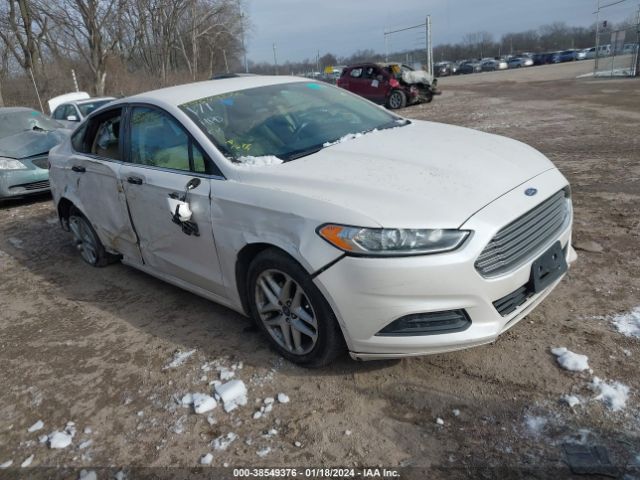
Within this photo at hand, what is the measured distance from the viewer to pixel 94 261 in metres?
5.06

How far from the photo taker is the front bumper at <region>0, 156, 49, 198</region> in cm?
782

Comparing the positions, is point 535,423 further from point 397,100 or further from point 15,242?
point 397,100

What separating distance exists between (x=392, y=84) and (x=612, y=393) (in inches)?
654

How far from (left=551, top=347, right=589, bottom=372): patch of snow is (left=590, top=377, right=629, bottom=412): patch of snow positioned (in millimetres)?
106

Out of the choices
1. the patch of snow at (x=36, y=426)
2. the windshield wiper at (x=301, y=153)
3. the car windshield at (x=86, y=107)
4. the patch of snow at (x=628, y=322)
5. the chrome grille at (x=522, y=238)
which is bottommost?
the patch of snow at (x=36, y=426)

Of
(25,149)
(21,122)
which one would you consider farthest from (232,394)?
(21,122)

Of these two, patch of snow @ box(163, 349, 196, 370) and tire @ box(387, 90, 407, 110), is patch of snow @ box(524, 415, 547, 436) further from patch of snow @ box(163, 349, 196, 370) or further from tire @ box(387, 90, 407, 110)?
tire @ box(387, 90, 407, 110)

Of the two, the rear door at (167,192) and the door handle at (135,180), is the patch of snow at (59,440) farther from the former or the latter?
the door handle at (135,180)

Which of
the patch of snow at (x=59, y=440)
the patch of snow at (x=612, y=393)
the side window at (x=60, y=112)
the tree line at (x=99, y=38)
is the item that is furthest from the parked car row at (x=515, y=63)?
the patch of snow at (x=59, y=440)

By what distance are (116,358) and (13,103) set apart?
28.0 m

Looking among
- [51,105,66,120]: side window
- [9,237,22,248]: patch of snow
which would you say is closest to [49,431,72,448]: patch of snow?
[9,237,22,248]: patch of snow

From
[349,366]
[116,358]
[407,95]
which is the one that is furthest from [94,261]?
[407,95]

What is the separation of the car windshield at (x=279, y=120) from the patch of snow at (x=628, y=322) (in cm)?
208

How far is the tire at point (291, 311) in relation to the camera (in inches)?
105
